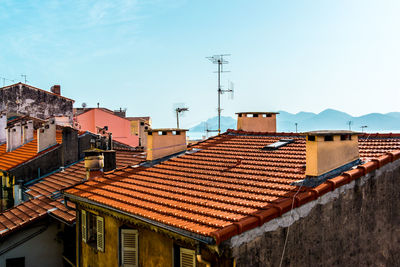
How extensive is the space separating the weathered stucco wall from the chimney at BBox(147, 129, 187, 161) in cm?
697

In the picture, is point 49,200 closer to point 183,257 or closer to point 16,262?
point 16,262

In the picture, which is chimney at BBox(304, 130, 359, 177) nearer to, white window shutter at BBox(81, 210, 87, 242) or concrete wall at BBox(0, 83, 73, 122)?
white window shutter at BBox(81, 210, 87, 242)

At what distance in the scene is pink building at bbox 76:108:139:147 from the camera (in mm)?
41688

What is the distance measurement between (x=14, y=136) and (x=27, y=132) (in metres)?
0.90

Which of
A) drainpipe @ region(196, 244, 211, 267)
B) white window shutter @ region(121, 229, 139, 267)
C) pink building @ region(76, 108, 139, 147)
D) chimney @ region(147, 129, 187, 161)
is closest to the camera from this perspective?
drainpipe @ region(196, 244, 211, 267)

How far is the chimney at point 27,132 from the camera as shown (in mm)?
27109

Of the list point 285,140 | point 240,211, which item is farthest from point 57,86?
point 240,211

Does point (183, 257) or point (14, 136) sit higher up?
point (14, 136)

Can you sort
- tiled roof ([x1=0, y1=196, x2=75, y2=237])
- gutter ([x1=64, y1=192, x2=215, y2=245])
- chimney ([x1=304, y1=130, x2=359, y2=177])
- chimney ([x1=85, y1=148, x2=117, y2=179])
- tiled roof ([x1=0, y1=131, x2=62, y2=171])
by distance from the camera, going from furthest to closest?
tiled roof ([x1=0, y1=131, x2=62, y2=171])
chimney ([x1=85, y1=148, x2=117, y2=179])
tiled roof ([x1=0, y1=196, x2=75, y2=237])
chimney ([x1=304, y1=130, x2=359, y2=177])
gutter ([x1=64, y1=192, x2=215, y2=245])

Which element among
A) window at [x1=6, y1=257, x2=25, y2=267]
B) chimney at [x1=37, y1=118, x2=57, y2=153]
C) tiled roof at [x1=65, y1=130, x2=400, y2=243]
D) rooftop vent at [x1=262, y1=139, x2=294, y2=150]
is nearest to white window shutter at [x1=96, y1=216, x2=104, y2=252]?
tiled roof at [x1=65, y1=130, x2=400, y2=243]

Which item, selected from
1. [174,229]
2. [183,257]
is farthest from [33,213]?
[174,229]

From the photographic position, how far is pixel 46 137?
22750mm

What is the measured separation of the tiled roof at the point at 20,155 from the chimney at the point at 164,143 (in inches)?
413

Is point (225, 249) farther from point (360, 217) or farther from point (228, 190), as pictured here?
point (360, 217)
